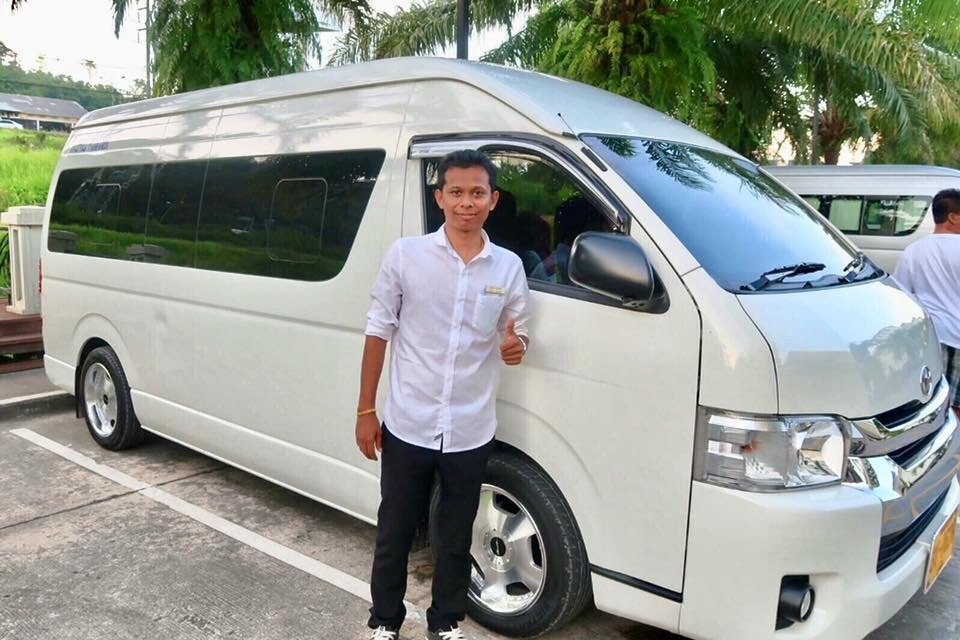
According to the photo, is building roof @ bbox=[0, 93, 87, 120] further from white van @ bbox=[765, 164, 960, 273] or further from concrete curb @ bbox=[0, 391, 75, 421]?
concrete curb @ bbox=[0, 391, 75, 421]

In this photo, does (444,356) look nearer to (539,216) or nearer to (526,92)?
(539,216)

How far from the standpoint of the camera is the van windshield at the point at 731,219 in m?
2.73

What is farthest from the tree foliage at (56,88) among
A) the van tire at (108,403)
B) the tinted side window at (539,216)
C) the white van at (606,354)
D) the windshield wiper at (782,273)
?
the windshield wiper at (782,273)

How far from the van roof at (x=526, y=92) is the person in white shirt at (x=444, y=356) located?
51 cm

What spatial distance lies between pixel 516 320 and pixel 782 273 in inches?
38.0

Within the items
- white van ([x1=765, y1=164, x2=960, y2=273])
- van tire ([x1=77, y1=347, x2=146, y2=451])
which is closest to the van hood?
van tire ([x1=77, y1=347, x2=146, y2=451])

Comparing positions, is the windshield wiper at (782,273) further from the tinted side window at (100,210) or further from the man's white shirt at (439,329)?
the tinted side window at (100,210)

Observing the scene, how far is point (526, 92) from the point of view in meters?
3.15

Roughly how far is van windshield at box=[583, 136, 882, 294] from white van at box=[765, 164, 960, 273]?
815 centimetres

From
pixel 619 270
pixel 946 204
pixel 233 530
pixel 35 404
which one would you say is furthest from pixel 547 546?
pixel 35 404

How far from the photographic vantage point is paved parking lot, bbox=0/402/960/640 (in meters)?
3.25

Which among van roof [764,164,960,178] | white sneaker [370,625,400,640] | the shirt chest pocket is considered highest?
van roof [764,164,960,178]

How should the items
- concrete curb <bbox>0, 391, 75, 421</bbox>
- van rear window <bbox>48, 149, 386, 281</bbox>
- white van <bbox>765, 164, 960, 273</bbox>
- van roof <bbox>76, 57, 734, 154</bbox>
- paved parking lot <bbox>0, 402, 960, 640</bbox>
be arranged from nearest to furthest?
van roof <bbox>76, 57, 734, 154</bbox> → paved parking lot <bbox>0, 402, 960, 640</bbox> → van rear window <bbox>48, 149, 386, 281</bbox> → concrete curb <bbox>0, 391, 75, 421</bbox> → white van <bbox>765, 164, 960, 273</bbox>

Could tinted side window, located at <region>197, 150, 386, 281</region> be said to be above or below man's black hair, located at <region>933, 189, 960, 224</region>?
below
